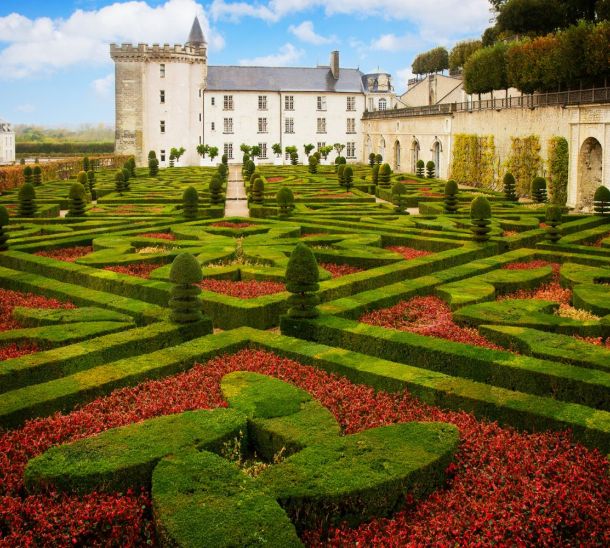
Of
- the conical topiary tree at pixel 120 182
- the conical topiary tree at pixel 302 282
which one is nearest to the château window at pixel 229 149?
the conical topiary tree at pixel 120 182

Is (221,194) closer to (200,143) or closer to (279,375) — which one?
(279,375)

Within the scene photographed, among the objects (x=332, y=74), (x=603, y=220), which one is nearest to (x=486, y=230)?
(x=603, y=220)

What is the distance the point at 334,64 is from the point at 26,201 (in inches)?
1886

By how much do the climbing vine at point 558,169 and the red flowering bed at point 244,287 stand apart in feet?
61.9

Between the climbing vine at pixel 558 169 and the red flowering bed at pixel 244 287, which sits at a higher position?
the climbing vine at pixel 558 169

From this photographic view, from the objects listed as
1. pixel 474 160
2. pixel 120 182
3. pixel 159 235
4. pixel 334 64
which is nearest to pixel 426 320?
pixel 159 235

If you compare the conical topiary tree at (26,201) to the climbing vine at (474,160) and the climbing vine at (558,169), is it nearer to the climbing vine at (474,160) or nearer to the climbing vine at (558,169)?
the climbing vine at (558,169)

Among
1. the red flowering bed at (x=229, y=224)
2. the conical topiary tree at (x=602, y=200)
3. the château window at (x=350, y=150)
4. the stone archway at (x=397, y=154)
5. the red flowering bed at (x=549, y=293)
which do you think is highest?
the château window at (x=350, y=150)

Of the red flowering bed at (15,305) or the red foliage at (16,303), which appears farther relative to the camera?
the red foliage at (16,303)

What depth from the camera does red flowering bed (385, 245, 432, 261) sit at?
16.1m

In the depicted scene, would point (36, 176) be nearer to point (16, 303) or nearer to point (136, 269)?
point (136, 269)

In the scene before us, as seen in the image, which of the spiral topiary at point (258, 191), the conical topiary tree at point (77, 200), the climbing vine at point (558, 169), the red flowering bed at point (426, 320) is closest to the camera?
the red flowering bed at point (426, 320)

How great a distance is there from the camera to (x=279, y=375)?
8.48 m

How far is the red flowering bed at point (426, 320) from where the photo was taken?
9973 millimetres
